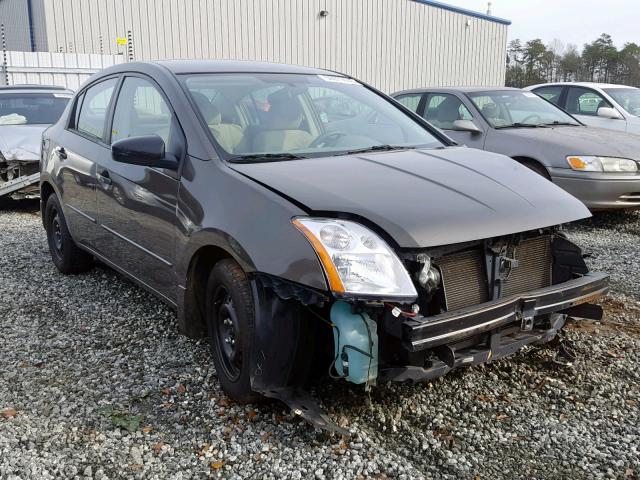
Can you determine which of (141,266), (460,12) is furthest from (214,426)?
(460,12)

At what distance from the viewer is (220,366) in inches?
123

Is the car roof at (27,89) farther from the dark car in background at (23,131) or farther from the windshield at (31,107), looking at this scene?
the windshield at (31,107)

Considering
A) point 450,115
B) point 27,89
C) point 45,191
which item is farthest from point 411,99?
point 27,89

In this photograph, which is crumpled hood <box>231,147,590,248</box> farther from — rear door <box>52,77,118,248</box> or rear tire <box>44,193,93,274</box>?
rear tire <box>44,193,93,274</box>

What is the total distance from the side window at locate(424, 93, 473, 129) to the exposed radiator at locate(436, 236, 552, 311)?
16.6 feet

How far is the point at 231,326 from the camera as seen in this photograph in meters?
3.05

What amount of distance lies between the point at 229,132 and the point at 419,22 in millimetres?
22309

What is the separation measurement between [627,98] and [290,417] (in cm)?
935

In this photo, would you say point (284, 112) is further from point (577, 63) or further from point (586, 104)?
point (577, 63)

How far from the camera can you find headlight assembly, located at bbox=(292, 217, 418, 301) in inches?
96.8

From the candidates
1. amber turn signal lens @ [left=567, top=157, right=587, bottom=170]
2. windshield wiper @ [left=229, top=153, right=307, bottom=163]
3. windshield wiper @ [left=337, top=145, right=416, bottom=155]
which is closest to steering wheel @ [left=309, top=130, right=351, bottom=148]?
windshield wiper @ [left=337, top=145, right=416, bottom=155]

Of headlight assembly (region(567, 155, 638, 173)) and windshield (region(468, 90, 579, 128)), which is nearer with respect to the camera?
headlight assembly (region(567, 155, 638, 173))

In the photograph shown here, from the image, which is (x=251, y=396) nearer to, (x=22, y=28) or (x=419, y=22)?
(x=22, y=28)

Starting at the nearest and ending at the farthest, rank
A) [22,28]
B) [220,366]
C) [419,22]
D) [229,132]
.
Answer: [220,366] → [229,132] → [22,28] → [419,22]
